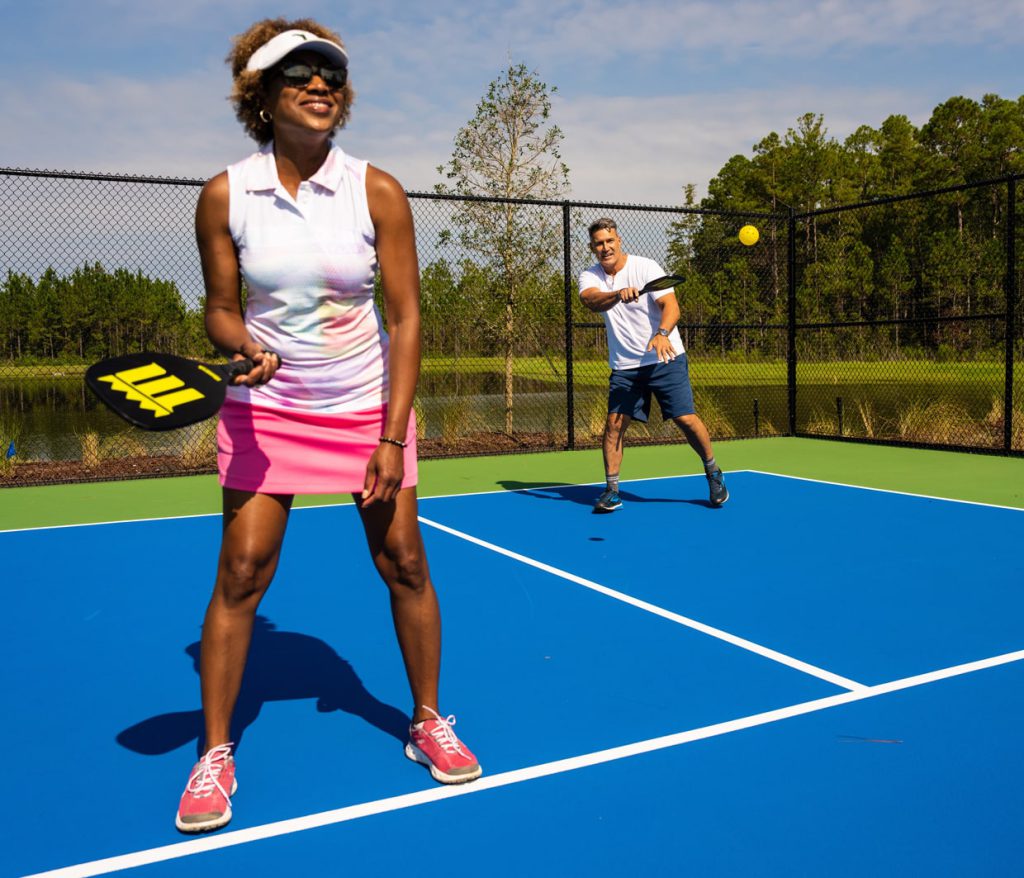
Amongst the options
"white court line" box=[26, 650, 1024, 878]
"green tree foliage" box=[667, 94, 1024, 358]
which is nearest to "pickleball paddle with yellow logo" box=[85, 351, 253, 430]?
"white court line" box=[26, 650, 1024, 878]

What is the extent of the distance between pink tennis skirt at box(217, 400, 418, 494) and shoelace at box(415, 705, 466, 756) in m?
0.74

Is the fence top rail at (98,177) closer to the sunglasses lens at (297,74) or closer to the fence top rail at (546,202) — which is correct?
the fence top rail at (546,202)

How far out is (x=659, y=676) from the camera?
3.66 m

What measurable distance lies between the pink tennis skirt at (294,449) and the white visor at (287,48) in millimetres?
903

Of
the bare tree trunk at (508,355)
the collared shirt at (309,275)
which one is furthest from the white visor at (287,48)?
the bare tree trunk at (508,355)

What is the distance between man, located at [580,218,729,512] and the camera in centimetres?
705

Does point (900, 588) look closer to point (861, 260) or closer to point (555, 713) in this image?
Result: point (555, 713)

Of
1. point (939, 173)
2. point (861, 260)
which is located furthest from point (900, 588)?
point (939, 173)

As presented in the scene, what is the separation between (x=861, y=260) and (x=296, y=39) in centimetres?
4388

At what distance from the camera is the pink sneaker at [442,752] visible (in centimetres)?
280

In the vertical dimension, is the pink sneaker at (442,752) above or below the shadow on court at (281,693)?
above

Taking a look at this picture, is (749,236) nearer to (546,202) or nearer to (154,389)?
(546,202)

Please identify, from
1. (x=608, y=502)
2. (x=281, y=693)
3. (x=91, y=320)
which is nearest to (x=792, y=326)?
(x=608, y=502)

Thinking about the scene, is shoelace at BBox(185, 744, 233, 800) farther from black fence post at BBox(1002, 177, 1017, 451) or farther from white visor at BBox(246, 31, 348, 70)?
black fence post at BBox(1002, 177, 1017, 451)
